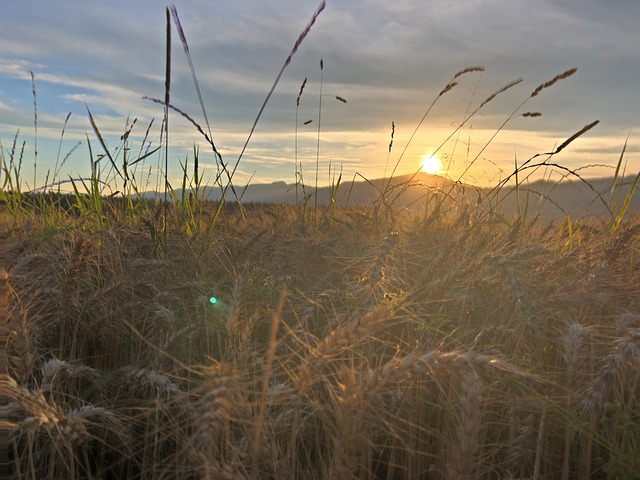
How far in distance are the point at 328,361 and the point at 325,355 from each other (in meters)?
0.06

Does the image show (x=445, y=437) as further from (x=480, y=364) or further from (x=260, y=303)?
(x=260, y=303)

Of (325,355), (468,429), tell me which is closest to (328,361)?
(325,355)

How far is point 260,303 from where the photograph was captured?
1.88 metres

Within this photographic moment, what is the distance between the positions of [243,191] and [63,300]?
168 cm

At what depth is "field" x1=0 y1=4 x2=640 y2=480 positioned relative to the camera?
98cm

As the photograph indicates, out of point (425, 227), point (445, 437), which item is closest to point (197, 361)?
point (445, 437)

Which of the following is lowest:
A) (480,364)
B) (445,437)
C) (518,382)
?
(445,437)

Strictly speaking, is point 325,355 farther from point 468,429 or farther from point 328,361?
point 468,429

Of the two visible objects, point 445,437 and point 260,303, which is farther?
point 260,303

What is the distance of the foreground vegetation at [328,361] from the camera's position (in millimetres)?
968

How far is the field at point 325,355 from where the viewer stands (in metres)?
0.98

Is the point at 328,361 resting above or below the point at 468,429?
above

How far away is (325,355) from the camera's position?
37.2 inches

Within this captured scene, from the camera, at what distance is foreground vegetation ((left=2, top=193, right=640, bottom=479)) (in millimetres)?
968
